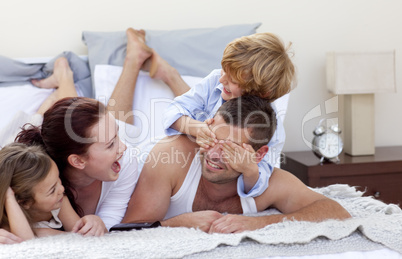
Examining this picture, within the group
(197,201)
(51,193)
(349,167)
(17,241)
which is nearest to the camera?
(17,241)

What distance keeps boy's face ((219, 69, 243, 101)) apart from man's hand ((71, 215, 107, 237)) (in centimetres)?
58

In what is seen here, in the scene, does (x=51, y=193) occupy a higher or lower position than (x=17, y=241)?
higher

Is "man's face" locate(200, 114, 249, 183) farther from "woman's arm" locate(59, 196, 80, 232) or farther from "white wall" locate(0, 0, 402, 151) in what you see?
"white wall" locate(0, 0, 402, 151)

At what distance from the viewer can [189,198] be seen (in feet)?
5.31

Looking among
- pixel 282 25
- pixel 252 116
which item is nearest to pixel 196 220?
pixel 252 116

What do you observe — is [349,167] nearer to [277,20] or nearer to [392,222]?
[277,20]

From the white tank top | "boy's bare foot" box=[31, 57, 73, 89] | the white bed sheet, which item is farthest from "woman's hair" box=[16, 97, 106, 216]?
"boy's bare foot" box=[31, 57, 73, 89]

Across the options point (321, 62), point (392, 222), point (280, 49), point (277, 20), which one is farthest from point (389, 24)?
point (392, 222)

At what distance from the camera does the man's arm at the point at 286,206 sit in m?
1.43

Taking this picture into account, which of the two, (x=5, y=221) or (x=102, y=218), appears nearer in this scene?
(x=5, y=221)

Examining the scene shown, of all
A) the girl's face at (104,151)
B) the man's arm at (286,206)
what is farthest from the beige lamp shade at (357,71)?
the girl's face at (104,151)

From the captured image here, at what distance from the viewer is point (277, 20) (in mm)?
2900

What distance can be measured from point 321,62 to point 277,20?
383 mm

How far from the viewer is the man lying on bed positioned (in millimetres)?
1488
